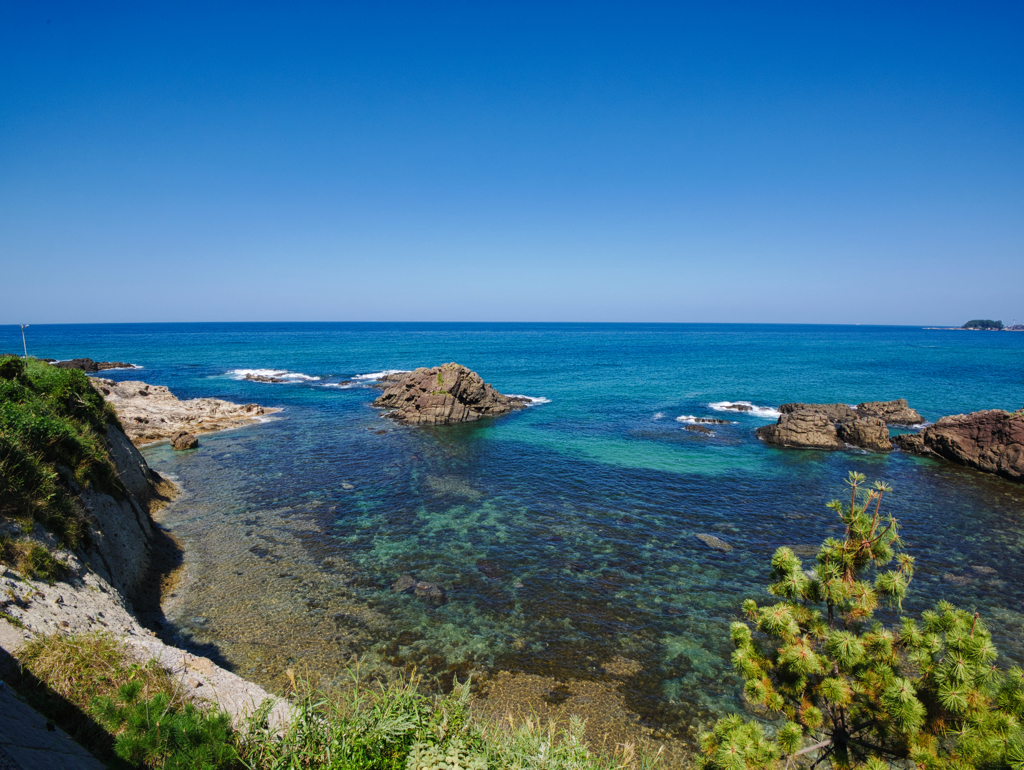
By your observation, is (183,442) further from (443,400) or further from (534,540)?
(534,540)

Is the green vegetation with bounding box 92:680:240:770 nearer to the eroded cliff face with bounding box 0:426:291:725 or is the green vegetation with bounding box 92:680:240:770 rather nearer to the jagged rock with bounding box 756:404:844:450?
the eroded cliff face with bounding box 0:426:291:725

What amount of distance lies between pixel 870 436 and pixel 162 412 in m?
66.9

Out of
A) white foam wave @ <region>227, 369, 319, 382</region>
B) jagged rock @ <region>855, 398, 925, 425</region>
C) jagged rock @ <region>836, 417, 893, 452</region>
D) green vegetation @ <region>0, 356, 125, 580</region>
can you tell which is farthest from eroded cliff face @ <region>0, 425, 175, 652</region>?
jagged rock @ <region>855, 398, 925, 425</region>

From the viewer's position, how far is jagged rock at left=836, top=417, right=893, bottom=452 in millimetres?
42531

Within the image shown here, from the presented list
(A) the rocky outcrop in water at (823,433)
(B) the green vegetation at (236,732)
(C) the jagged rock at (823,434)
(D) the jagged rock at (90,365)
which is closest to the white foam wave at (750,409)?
(A) the rocky outcrop in water at (823,433)

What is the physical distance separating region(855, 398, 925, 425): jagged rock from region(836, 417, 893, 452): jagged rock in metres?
11.6

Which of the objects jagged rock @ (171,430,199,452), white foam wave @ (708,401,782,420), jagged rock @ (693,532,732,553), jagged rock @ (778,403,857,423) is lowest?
jagged rock @ (693,532,732,553)

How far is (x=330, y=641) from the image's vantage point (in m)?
16.8

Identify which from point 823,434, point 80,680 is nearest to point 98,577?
point 80,680

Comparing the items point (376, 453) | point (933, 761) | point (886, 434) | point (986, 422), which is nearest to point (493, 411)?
point (376, 453)

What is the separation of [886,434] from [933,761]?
44695mm

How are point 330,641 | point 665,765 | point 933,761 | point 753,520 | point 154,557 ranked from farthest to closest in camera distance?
1. point 753,520
2. point 154,557
3. point 330,641
4. point 665,765
5. point 933,761

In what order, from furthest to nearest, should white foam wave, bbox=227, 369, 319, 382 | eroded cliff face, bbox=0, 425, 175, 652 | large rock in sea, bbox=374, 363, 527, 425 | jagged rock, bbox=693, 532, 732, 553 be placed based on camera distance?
white foam wave, bbox=227, 369, 319, 382 → large rock in sea, bbox=374, 363, 527, 425 → jagged rock, bbox=693, 532, 732, 553 → eroded cliff face, bbox=0, 425, 175, 652

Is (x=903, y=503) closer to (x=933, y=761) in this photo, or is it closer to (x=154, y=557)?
Result: (x=933, y=761)
